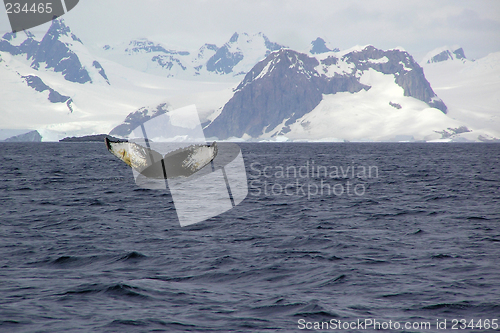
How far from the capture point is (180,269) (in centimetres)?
1260

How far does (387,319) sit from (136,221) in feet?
44.5

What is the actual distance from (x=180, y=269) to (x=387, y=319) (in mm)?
5865

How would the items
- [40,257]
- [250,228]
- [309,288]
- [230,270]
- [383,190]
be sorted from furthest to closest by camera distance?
[383,190] → [250,228] → [40,257] → [230,270] → [309,288]

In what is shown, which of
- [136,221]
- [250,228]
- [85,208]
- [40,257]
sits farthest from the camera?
[85,208]

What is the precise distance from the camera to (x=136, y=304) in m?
10.1

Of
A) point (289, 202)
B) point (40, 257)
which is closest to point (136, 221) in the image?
point (40, 257)

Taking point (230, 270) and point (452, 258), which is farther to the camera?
point (452, 258)

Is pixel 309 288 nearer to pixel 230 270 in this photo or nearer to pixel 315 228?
pixel 230 270

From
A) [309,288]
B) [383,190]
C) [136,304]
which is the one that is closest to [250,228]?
[309,288]

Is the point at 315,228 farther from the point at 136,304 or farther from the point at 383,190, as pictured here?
the point at 383,190

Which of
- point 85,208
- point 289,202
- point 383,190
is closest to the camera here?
point 85,208

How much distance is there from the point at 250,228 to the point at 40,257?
8239mm

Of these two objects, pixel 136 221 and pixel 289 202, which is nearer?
pixel 136 221

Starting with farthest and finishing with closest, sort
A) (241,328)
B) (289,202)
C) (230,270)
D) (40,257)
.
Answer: (289,202) → (40,257) → (230,270) → (241,328)
